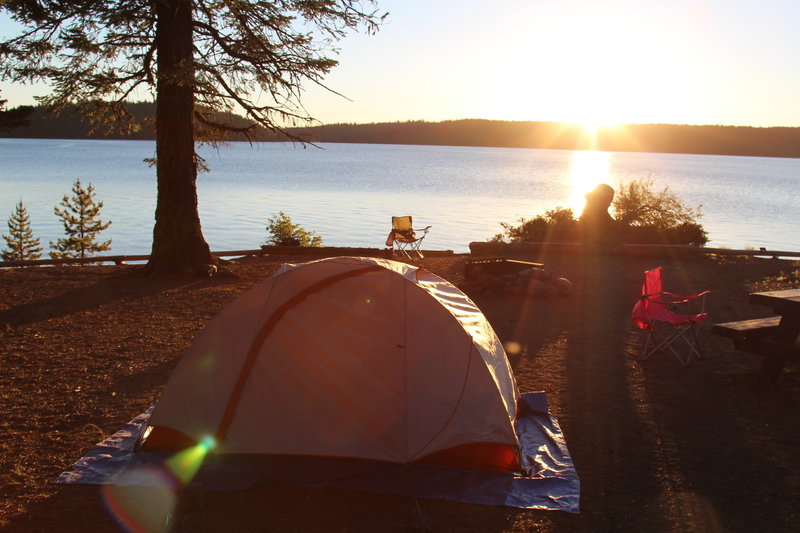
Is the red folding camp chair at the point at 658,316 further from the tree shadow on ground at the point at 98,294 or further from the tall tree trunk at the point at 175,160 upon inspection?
the tall tree trunk at the point at 175,160

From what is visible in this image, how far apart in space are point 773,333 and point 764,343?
29cm

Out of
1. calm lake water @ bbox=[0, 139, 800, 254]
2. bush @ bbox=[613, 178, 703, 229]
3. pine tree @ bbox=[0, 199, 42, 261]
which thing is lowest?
pine tree @ bbox=[0, 199, 42, 261]

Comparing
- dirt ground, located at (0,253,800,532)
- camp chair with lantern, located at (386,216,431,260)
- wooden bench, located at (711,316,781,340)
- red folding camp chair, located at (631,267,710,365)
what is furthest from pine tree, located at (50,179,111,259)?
wooden bench, located at (711,316,781,340)

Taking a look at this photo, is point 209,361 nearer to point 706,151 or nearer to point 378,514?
point 378,514

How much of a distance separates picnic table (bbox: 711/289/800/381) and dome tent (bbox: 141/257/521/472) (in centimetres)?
274

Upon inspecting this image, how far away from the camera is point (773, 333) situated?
21.8ft

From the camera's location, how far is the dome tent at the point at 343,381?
4.70 m

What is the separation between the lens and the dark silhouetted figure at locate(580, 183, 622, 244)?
1831 centimetres

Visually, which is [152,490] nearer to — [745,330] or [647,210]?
[745,330]

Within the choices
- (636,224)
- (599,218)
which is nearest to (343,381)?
(599,218)

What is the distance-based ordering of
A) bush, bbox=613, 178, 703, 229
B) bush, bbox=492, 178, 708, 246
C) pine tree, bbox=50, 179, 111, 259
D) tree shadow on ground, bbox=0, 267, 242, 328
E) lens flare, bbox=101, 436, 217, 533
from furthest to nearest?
pine tree, bbox=50, 179, 111, 259 → bush, bbox=613, 178, 703, 229 → bush, bbox=492, 178, 708, 246 → tree shadow on ground, bbox=0, 267, 242, 328 → lens flare, bbox=101, 436, 217, 533

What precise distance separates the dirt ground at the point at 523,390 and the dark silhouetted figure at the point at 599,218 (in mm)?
6965

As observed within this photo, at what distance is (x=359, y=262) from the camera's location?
17.5 ft

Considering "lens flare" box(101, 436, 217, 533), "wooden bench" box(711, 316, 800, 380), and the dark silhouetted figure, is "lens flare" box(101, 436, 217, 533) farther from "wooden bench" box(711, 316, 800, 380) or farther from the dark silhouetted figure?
the dark silhouetted figure
